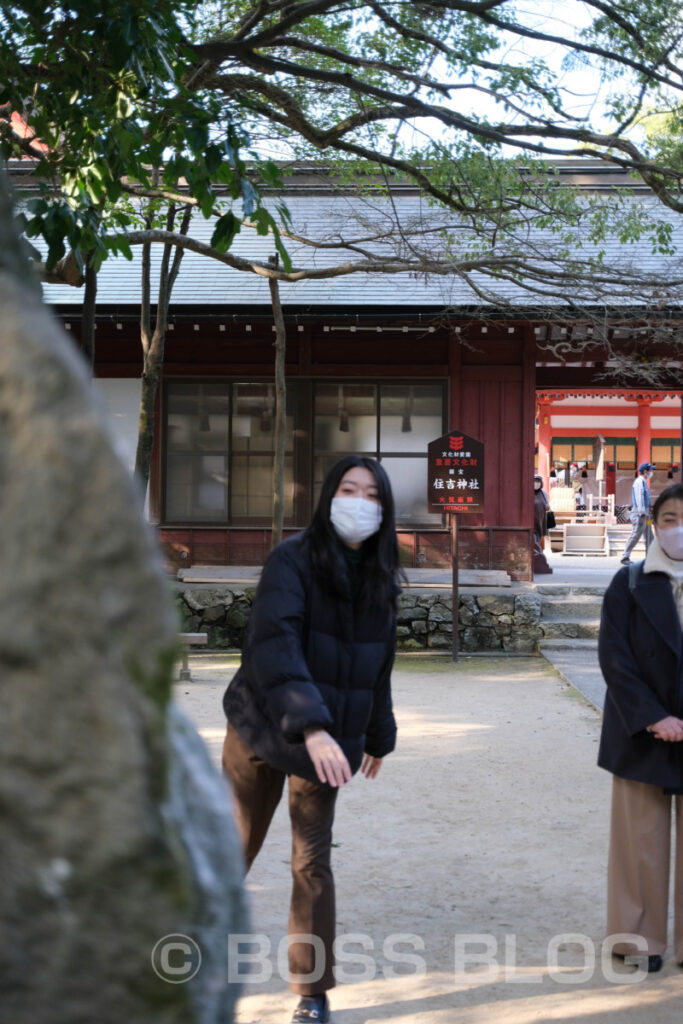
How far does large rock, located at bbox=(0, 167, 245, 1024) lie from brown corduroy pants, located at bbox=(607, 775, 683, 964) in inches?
128

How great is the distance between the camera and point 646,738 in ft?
11.9

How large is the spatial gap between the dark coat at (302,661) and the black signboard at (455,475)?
27.1 ft

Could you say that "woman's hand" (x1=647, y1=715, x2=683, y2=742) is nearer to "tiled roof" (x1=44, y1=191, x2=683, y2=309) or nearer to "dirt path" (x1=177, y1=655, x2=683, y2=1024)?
"dirt path" (x1=177, y1=655, x2=683, y2=1024)

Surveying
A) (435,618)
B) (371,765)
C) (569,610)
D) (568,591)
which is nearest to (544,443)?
(568,591)

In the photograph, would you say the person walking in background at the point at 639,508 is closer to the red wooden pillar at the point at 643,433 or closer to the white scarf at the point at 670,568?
the red wooden pillar at the point at 643,433

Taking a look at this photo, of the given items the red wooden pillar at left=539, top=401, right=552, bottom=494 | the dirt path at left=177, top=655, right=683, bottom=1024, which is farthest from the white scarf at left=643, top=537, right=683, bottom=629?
the red wooden pillar at left=539, top=401, right=552, bottom=494

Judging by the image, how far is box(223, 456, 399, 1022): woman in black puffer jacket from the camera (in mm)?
2971

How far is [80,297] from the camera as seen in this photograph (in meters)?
14.0

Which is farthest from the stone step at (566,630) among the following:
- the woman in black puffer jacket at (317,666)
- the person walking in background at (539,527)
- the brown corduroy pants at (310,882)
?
the brown corduroy pants at (310,882)

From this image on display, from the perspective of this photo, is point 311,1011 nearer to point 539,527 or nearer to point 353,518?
point 353,518

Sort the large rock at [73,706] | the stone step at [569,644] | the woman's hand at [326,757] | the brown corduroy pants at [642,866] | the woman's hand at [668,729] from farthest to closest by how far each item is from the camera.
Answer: the stone step at [569,644], the brown corduroy pants at [642,866], the woman's hand at [668,729], the woman's hand at [326,757], the large rock at [73,706]

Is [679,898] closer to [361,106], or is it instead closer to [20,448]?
[20,448]

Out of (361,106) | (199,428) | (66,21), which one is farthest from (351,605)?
(199,428)

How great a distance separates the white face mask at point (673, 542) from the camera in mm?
3686
